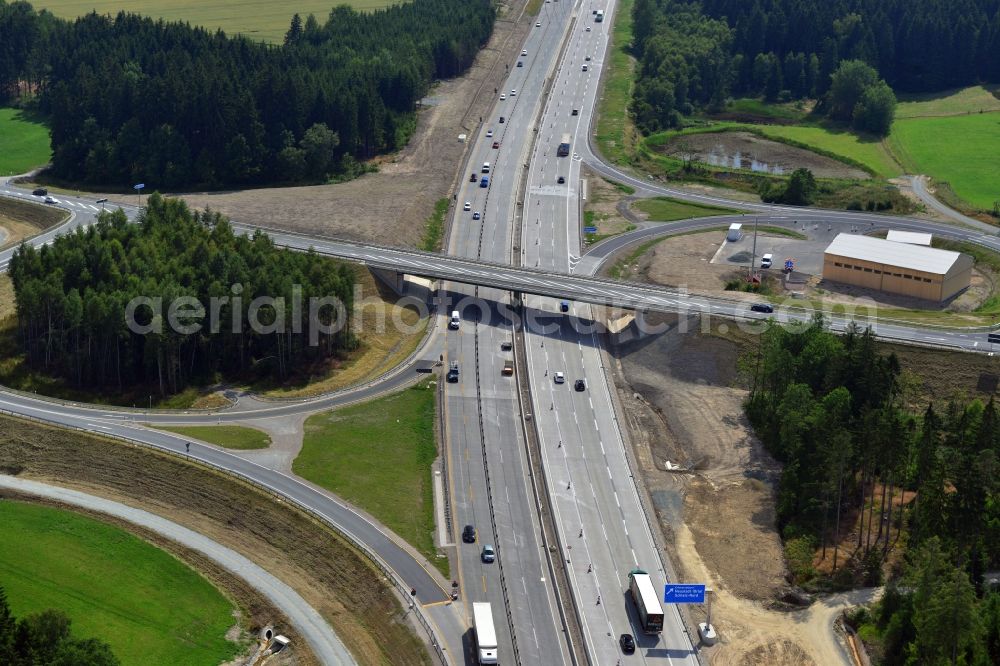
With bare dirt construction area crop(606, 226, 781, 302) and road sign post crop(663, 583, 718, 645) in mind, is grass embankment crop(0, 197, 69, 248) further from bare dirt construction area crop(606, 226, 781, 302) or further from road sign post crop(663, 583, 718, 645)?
road sign post crop(663, 583, 718, 645)

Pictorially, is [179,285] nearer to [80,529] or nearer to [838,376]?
[80,529]

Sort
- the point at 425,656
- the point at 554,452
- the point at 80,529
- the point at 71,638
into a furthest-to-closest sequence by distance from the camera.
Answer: the point at 554,452 < the point at 80,529 < the point at 425,656 < the point at 71,638

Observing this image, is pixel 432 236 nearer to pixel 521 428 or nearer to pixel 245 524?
pixel 521 428

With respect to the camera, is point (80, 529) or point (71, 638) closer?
point (71, 638)

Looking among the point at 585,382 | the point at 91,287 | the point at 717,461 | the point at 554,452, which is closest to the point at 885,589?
the point at 717,461

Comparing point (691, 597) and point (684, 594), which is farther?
point (684, 594)

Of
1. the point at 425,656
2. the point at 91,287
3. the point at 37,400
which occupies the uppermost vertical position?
the point at 91,287

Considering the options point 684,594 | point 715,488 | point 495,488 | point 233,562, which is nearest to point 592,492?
point 495,488
